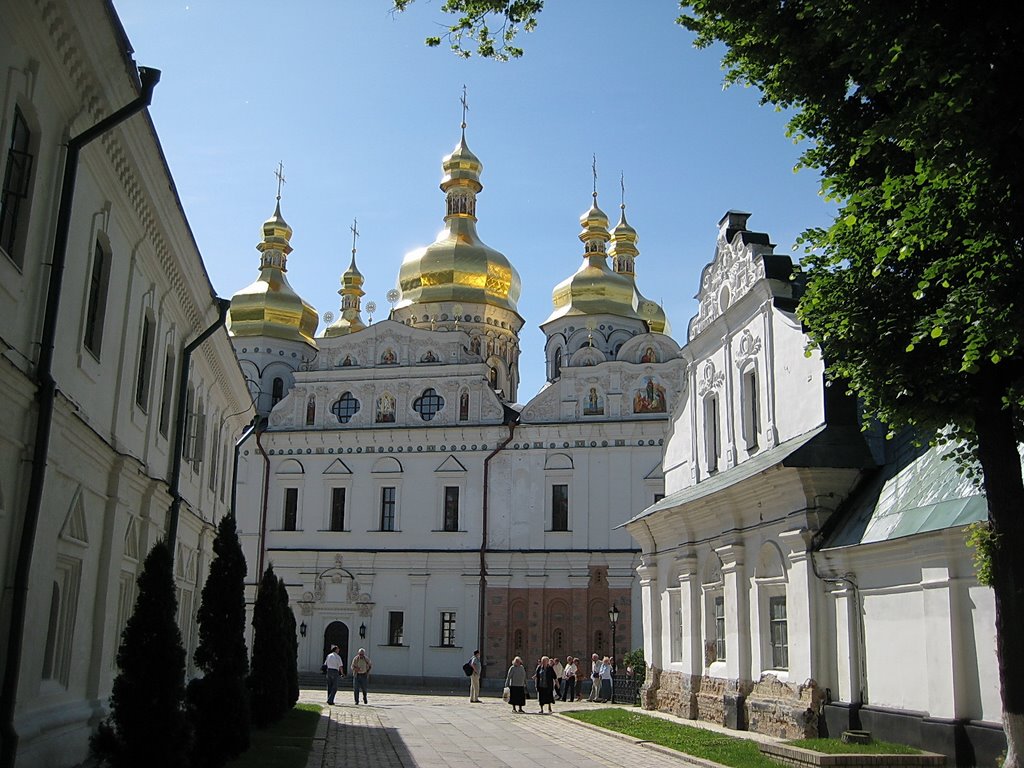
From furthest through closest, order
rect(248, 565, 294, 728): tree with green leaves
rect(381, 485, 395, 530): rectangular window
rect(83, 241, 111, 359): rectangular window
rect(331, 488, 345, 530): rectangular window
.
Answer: rect(331, 488, 345, 530): rectangular window → rect(381, 485, 395, 530): rectangular window → rect(248, 565, 294, 728): tree with green leaves → rect(83, 241, 111, 359): rectangular window

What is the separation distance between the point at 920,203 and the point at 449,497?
106 feet

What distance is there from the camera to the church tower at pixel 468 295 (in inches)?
2062

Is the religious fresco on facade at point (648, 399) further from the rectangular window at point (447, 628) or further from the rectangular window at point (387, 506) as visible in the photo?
the rectangular window at point (447, 628)

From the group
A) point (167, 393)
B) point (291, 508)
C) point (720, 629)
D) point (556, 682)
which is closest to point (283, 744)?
point (167, 393)

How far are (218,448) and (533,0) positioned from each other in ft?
52.4

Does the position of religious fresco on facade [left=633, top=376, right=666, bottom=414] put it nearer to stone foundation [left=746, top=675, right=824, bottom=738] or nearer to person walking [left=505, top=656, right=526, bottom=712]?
person walking [left=505, top=656, right=526, bottom=712]

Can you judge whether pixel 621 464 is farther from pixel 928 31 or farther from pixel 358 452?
pixel 928 31

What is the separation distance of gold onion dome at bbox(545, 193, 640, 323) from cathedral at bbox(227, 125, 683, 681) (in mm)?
9413

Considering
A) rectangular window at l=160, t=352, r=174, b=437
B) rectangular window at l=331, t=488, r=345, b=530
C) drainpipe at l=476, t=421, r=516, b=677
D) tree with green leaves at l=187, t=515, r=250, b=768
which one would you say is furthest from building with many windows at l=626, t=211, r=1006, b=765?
rectangular window at l=331, t=488, r=345, b=530

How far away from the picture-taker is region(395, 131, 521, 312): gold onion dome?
52844mm

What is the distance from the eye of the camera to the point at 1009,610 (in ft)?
33.6

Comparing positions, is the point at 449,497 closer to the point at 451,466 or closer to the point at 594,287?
the point at 451,466

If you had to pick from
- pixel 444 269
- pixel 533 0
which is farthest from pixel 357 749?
pixel 444 269

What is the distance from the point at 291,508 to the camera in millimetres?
42219
